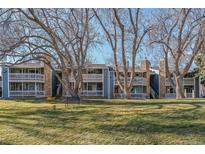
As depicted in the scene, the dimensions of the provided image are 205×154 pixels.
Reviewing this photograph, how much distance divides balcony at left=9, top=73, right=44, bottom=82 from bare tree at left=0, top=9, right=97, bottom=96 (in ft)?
52.0

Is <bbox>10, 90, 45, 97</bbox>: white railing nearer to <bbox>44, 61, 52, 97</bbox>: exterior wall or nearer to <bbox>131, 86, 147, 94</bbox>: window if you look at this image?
<bbox>44, 61, 52, 97</bbox>: exterior wall

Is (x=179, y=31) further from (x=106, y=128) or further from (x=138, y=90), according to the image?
(x=138, y=90)

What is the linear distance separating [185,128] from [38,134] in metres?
2.74

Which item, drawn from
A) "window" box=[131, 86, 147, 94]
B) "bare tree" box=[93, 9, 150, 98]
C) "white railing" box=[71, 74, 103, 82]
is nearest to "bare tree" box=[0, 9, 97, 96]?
"bare tree" box=[93, 9, 150, 98]

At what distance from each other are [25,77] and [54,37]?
1779 centimetres

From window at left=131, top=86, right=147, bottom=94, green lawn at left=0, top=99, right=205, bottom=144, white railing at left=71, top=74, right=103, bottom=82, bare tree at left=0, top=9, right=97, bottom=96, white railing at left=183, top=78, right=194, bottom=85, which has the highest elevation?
bare tree at left=0, top=9, right=97, bottom=96

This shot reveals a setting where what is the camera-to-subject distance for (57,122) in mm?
6500

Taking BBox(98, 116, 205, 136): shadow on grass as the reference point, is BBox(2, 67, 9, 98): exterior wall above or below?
above

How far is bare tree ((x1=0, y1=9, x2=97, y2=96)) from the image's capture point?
11.0m

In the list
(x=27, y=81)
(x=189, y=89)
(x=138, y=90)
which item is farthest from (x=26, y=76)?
(x=189, y=89)

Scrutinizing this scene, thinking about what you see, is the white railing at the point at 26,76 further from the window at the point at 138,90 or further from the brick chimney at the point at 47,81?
the window at the point at 138,90

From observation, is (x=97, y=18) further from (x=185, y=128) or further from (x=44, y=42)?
(x=185, y=128)
